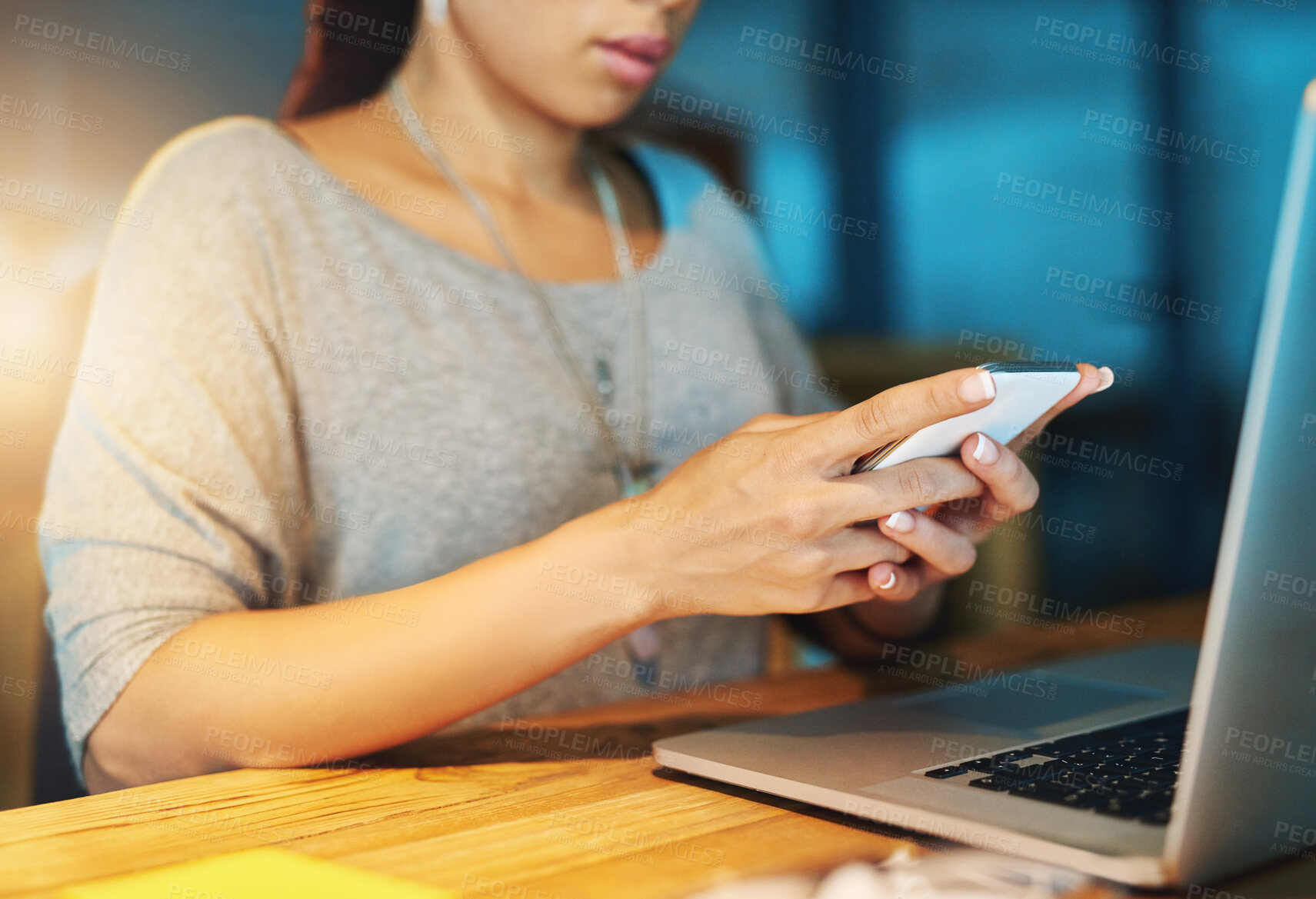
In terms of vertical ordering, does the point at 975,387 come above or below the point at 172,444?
above

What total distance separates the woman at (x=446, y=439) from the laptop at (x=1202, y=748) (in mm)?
108

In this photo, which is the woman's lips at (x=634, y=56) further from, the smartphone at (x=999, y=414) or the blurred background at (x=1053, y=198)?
the blurred background at (x=1053, y=198)

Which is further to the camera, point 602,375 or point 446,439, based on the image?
point 602,375

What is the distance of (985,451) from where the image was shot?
0.64 m

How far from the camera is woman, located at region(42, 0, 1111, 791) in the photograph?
2.22 ft

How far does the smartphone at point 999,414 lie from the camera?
1.90 ft

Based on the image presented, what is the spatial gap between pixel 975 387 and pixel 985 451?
10cm

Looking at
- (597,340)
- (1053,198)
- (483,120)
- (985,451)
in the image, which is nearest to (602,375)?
(597,340)

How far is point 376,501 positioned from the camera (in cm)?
95

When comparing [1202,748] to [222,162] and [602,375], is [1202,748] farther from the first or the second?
[222,162]

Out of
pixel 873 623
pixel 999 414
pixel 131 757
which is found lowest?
pixel 131 757

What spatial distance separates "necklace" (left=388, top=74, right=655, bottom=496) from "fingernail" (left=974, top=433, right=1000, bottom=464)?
0.48 meters

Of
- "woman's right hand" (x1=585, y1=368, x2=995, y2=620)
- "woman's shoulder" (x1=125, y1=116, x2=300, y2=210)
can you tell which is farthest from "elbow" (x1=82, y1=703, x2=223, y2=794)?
"woman's shoulder" (x1=125, y1=116, x2=300, y2=210)

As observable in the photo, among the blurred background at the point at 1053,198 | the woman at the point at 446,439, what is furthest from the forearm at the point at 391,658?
the blurred background at the point at 1053,198
